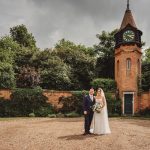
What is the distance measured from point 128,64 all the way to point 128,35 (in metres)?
2.97

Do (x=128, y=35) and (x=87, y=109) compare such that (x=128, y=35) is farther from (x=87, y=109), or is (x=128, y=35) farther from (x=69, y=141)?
(x=69, y=141)

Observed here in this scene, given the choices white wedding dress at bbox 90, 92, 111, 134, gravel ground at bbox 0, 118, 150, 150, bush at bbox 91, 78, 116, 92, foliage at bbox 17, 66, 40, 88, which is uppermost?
foliage at bbox 17, 66, 40, 88

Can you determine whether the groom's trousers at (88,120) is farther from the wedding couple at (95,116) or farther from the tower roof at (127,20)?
the tower roof at (127,20)

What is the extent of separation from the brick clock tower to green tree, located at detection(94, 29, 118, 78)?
7885 mm

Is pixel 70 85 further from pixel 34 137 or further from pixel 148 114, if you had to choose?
pixel 34 137

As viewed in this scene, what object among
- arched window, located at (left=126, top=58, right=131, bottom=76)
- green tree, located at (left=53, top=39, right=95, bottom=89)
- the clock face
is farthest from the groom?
green tree, located at (left=53, top=39, right=95, bottom=89)

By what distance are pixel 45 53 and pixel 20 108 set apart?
13988mm

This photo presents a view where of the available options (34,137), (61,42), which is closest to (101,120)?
(34,137)

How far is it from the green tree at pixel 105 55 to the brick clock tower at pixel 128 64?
7.88 meters

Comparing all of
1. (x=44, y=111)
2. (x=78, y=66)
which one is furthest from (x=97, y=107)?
(x=78, y=66)

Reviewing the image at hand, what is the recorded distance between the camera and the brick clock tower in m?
37.1

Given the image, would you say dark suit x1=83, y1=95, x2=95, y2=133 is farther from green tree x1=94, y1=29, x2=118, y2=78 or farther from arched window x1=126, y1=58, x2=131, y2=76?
green tree x1=94, y1=29, x2=118, y2=78

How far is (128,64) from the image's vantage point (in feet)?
125

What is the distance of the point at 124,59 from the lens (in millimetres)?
38125
